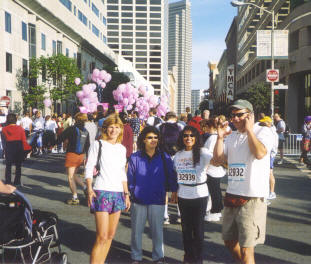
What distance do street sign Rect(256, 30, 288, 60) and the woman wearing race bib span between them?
13207mm

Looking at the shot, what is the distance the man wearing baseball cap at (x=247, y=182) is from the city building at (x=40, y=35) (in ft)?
87.6

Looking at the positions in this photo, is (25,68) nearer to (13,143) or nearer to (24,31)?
(24,31)

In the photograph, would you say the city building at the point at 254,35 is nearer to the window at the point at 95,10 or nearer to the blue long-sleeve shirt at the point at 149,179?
the window at the point at 95,10

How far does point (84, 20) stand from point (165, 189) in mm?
52634

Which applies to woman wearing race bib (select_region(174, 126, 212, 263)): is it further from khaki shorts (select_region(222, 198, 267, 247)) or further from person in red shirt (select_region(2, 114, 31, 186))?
person in red shirt (select_region(2, 114, 31, 186))

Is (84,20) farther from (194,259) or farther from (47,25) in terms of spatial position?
(194,259)

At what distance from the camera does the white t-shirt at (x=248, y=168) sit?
3391mm

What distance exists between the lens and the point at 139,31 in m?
149

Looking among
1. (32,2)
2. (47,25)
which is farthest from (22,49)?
(47,25)

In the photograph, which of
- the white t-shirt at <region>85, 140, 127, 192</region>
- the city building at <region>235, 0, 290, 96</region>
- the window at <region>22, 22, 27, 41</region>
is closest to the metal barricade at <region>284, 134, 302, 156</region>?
the white t-shirt at <region>85, 140, 127, 192</region>

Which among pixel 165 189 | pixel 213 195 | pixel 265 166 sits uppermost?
pixel 265 166

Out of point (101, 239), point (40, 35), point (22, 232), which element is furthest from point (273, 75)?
point (40, 35)

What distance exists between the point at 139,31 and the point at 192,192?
15085cm

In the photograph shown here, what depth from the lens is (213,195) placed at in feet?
20.5
